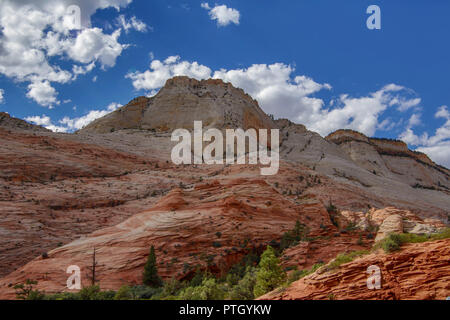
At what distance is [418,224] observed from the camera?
14.8m

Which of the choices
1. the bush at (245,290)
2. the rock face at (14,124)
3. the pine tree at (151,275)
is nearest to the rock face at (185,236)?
the pine tree at (151,275)

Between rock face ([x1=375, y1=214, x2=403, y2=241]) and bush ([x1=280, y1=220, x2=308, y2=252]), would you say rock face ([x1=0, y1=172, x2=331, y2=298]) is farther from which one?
rock face ([x1=375, y1=214, x2=403, y2=241])

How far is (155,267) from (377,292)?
11.1 metres

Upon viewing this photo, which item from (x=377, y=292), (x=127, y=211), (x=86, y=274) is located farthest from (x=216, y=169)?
(x=377, y=292)

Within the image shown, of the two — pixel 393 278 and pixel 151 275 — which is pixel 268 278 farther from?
pixel 151 275

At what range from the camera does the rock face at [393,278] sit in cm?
837

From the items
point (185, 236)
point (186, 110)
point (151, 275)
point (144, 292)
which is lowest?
point (144, 292)

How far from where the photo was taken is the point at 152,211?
22.4m

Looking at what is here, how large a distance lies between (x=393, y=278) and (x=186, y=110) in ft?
191

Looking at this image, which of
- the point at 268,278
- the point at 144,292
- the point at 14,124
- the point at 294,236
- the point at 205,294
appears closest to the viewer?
the point at 205,294

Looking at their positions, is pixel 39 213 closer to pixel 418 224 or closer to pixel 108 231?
pixel 108 231

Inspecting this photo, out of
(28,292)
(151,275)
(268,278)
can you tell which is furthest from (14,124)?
(268,278)

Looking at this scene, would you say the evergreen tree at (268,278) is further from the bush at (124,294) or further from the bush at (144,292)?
the bush at (124,294)

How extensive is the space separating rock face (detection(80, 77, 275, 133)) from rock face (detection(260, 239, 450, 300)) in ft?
153
